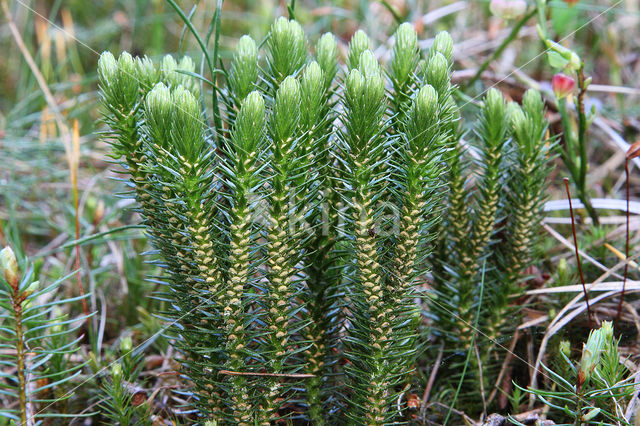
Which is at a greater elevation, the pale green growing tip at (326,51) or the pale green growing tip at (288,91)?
the pale green growing tip at (326,51)

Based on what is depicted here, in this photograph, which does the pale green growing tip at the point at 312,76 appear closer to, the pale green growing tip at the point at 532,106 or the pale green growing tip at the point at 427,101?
the pale green growing tip at the point at 427,101

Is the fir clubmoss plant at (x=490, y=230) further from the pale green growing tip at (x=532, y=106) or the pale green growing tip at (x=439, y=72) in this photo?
the pale green growing tip at (x=439, y=72)

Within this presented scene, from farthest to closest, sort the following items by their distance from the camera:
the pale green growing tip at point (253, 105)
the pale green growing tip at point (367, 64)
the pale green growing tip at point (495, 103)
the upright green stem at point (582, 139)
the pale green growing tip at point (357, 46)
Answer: the upright green stem at point (582, 139) < the pale green growing tip at point (495, 103) < the pale green growing tip at point (357, 46) < the pale green growing tip at point (367, 64) < the pale green growing tip at point (253, 105)

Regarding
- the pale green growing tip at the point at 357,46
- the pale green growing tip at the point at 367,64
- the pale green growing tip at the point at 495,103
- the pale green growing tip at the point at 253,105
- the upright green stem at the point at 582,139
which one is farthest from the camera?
the upright green stem at the point at 582,139

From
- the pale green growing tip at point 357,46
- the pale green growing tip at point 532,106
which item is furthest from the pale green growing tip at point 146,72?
the pale green growing tip at point 532,106

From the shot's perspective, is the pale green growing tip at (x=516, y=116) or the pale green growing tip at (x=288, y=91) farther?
the pale green growing tip at (x=516, y=116)

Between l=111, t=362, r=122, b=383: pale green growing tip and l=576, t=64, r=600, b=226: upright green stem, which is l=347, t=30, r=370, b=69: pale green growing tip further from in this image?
l=111, t=362, r=122, b=383: pale green growing tip

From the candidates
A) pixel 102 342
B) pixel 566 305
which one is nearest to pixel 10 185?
pixel 102 342

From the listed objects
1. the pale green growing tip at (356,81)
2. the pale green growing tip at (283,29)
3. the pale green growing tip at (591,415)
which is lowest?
the pale green growing tip at (591,415)

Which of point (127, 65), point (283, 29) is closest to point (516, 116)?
point (283, 29)

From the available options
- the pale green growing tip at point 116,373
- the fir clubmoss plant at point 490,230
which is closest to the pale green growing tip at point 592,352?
the fir clubmoss plant at point 490,230

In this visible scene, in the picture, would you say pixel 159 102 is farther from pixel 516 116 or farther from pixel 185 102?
pixel 516 116

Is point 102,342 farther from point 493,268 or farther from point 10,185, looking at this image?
point 493,268
